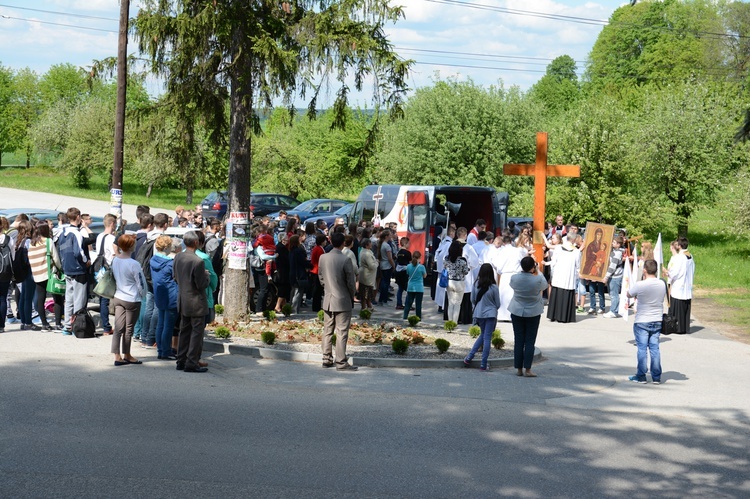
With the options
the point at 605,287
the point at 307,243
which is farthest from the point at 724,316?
the point at 307,243

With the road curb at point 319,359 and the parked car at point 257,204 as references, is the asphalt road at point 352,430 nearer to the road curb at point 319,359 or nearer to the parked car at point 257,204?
the road curb at point 319,359

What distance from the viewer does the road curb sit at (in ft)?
41.4

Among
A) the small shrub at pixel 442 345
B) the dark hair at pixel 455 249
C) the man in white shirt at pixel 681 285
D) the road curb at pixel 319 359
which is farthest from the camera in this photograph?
the man in white shirt at pixel 681 285

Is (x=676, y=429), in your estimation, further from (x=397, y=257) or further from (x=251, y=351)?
(x=397, y=257)

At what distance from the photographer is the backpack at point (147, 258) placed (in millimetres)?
12805

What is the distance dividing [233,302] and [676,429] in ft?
26.3

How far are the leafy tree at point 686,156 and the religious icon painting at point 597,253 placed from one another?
21920 mm

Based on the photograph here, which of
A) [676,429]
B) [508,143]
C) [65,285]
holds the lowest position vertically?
[676,429]

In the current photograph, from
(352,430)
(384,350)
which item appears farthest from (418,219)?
(352,430)

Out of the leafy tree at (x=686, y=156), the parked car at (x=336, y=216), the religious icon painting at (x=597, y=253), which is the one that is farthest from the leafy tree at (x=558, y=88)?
the religious icon painting at (x=597, y=253)

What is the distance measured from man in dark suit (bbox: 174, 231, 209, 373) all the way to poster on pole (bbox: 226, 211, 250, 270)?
135 inches

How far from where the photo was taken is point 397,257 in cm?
1886

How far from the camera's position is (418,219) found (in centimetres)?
2331

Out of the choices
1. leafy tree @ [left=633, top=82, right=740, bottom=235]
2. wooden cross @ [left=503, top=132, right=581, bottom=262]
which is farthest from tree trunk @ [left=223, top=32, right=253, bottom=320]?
leafy tree @ [left=633, top=82, right=740, bottom=235]
